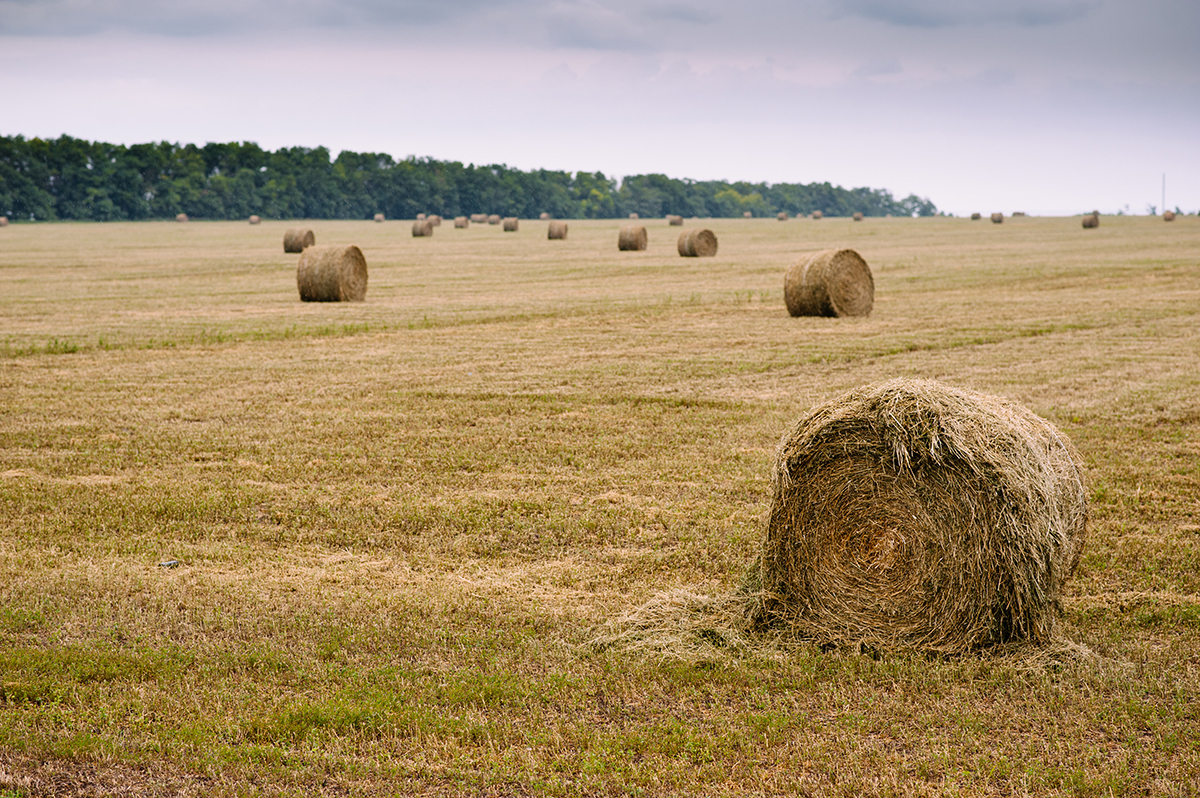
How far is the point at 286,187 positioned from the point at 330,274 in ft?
334

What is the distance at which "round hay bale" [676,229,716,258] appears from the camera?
46.2 meters

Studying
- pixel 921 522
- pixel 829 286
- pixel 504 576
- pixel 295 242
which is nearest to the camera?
pixel 921 522

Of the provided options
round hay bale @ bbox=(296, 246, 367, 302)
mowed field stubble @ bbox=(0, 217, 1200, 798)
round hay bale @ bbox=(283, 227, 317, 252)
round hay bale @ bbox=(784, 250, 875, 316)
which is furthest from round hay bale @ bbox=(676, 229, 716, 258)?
mowed field stubble @ bbox=(0, 217, 1200, 798)

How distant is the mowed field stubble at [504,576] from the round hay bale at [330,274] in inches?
279

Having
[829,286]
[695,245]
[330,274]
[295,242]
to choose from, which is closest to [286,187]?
[295,242]

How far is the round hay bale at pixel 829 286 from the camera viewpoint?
23828 millimetres

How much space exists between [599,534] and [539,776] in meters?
3.78

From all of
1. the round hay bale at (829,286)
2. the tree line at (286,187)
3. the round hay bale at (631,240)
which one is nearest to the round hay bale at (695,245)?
the round hay bale at (631,240)

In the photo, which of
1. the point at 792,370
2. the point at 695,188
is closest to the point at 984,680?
the point at 792,370

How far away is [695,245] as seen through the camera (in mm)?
46250

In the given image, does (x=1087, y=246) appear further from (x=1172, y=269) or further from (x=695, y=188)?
(x=695, y=188)

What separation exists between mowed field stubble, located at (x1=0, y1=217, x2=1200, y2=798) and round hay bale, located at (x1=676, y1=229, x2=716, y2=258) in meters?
25.8

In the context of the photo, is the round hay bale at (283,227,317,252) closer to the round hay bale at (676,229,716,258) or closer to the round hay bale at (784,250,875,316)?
the round hay bale at (676,229,716,258)

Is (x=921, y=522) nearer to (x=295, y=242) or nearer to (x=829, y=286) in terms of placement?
(x=829, y=286)
